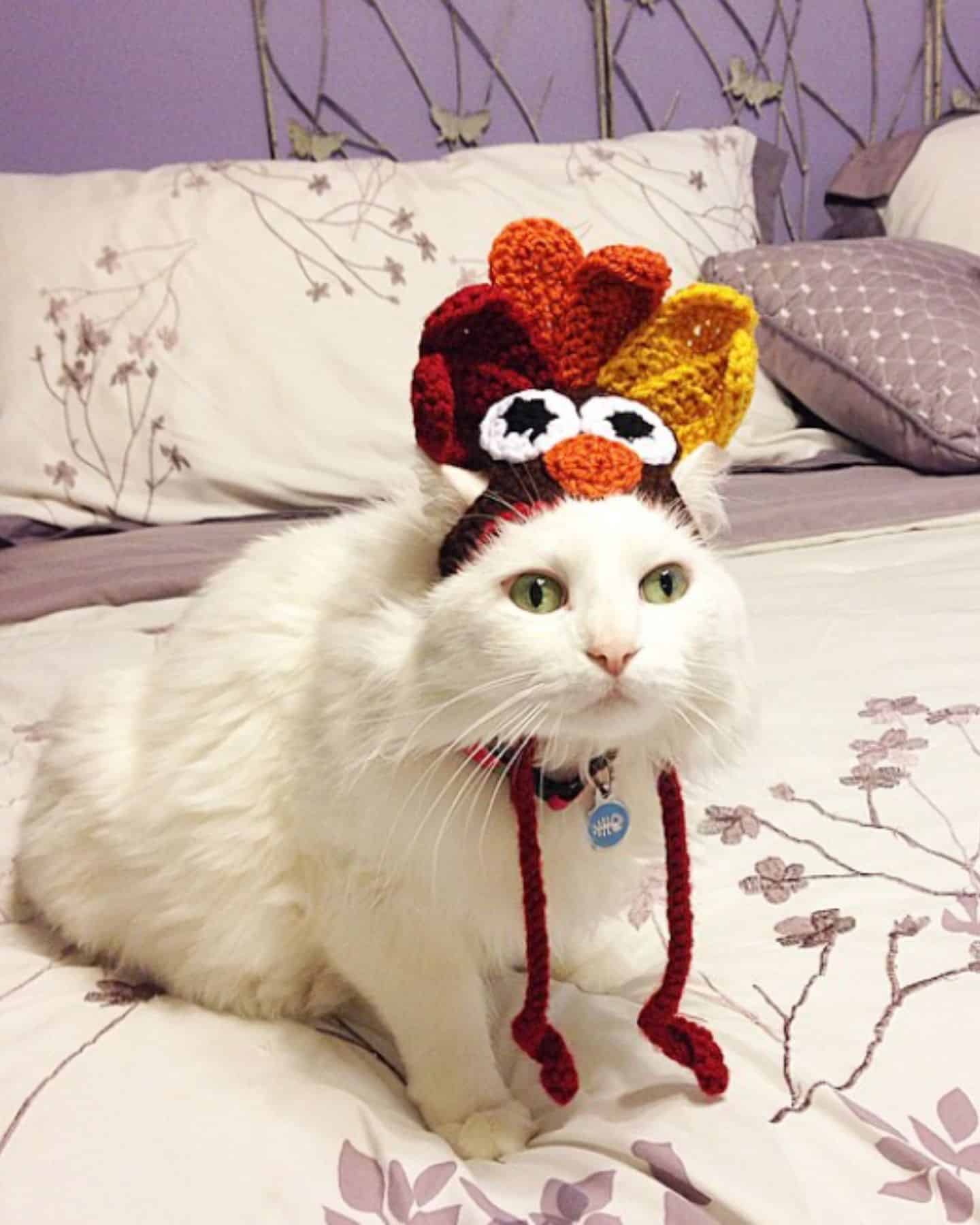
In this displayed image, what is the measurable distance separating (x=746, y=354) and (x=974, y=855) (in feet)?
1.31

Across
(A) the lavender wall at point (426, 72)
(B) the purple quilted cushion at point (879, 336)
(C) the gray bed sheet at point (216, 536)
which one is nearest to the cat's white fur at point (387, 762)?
(C) the gray bed sheet at point (216, 536)

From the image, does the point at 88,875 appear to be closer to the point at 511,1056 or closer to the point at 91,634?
the point at 511,1056

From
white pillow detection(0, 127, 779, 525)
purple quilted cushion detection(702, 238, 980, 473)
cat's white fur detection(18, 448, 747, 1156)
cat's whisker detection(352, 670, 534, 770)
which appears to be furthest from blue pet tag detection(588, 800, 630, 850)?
purple quilted cushion detection(702, 238, 980, 473)

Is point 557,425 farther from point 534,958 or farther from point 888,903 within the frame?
point 888,903

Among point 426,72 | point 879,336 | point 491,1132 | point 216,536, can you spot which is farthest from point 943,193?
point 491,1132

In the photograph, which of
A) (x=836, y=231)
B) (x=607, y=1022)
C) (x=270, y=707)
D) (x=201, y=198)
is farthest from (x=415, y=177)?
(x=607, y=1022)

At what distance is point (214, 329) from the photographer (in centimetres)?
164

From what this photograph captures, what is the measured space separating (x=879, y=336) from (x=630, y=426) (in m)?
1.30

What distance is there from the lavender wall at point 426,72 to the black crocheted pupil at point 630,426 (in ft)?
5.71

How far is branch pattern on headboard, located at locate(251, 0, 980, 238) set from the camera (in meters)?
2.09

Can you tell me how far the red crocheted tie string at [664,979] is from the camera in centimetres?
61

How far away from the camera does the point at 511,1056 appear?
2.42 ft

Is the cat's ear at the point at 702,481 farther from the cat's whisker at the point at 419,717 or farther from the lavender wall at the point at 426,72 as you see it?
the lavender wall at the point at 426,72

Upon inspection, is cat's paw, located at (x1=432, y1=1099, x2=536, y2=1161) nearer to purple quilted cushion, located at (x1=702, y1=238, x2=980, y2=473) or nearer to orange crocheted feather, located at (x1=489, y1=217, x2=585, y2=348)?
orange crocheted feather, located at (x1=489, y1=217, x2=585, y2=348)
